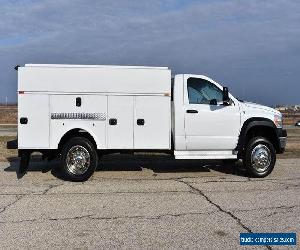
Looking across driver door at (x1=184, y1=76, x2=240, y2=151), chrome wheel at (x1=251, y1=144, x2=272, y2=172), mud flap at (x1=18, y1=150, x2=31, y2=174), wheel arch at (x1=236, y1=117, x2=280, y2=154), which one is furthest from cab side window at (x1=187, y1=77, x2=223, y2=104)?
mud flap at (x1=18, y1=150, x2=31, y2=174)

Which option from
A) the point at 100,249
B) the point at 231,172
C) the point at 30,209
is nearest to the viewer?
the point at 100,249

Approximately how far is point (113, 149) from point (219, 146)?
97.3 inches

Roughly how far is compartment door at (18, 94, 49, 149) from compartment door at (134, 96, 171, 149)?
6.58 ft

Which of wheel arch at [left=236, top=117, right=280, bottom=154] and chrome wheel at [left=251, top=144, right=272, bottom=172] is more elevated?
wheel arch at [left=236, top=117, right=280, bottom=154]

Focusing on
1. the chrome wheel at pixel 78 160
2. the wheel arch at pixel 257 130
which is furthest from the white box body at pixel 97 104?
the wheel arch at pixel 257 130

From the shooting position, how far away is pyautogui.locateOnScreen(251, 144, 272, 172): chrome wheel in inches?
423

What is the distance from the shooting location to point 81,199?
8367mm

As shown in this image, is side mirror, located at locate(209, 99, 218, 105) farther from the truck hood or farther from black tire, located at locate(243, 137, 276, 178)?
black tire, located at locate(243, 137, 276, 178)

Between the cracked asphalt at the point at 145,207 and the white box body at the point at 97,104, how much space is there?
0.97 m

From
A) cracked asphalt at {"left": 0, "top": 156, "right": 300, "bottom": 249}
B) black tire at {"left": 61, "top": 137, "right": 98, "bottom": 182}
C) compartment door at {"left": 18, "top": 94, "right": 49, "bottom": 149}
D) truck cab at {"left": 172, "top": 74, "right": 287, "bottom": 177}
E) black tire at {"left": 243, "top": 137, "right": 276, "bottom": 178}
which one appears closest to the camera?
cracked asphalt at {"left": 0, "top": 156, "right": 300, "bottom": 249}

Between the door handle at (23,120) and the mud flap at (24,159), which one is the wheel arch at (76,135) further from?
the door handle at (23,120)

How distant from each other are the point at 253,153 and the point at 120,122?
126 inches

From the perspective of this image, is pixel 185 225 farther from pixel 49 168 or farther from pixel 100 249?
pixel 49 168

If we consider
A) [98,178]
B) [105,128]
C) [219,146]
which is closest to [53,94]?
[105,128]
